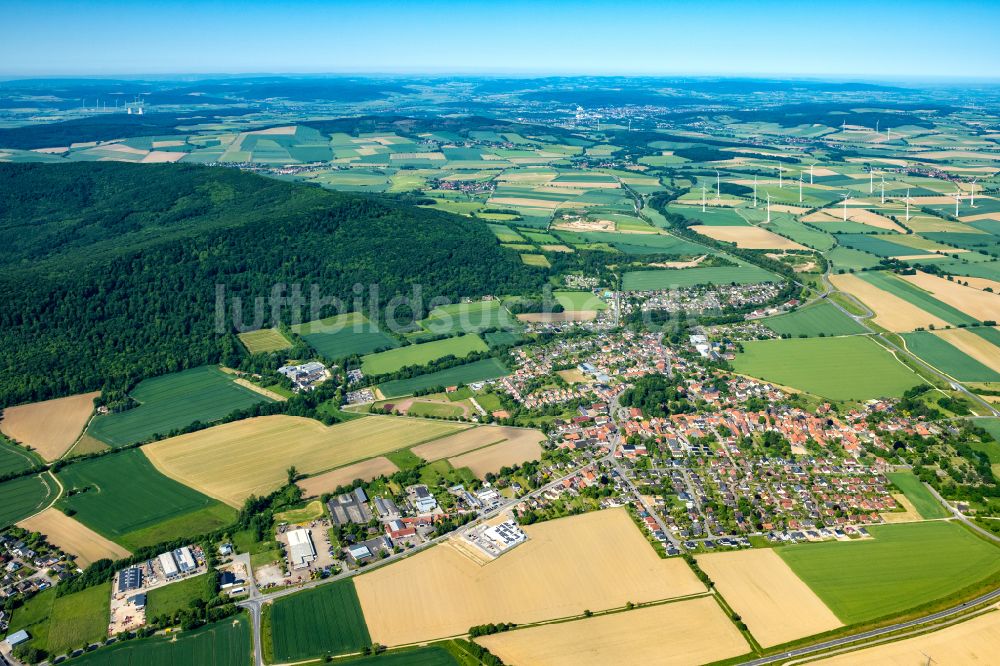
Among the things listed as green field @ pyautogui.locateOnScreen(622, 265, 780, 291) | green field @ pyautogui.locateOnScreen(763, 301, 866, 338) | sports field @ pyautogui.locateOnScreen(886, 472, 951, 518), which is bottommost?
sports field @ pyautogui.locateOnScreen(886, 472, 951, 518)

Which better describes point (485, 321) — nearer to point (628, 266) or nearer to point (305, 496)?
point (628, 266)

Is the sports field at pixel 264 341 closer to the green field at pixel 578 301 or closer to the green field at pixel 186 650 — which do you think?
the green field at pixel 578 301

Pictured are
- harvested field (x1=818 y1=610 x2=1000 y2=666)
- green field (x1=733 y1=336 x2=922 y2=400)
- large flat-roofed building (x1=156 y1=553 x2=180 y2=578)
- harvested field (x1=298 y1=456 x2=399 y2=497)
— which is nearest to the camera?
Result: harvested field (x1=818 y1=610 x2=1000 y2=666)

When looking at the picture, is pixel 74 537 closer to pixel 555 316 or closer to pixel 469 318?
pixel 469 318

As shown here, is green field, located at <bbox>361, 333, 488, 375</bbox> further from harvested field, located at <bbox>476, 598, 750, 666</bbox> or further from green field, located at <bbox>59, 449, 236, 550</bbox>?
harvested field, located at <bbox>476, 598, 750, 666</bbox>

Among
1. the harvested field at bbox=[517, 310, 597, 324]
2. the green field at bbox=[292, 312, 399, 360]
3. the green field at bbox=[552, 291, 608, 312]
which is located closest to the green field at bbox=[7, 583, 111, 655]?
the green field at bbox=[292, 312, 399, 360]

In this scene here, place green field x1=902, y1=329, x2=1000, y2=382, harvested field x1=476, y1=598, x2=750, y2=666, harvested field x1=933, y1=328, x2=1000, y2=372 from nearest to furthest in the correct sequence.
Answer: harvested field x1=476, y1=598, x2=750, y2=666, green field x1=902, y1=329, x2=1000, y2=382, harvested field x1=933, y1=328, x2=1000, y2=372

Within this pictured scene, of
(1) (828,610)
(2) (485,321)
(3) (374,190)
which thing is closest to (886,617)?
(1) (828,610)
